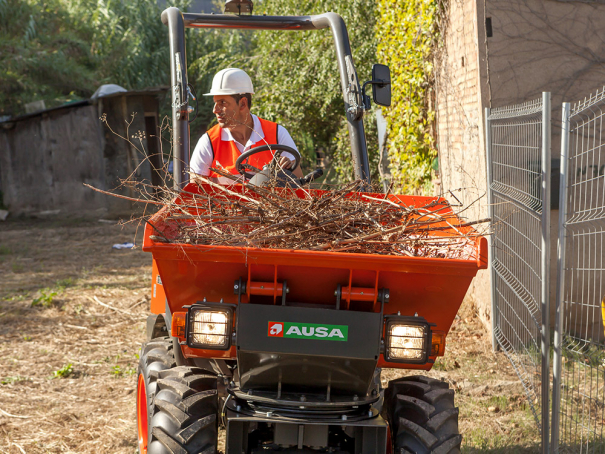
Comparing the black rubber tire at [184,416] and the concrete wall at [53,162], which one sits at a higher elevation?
the concrete wall at [53,162]

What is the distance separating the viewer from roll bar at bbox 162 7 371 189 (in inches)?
140

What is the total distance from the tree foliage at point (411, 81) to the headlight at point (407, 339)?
4.93m

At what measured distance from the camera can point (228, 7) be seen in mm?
4184

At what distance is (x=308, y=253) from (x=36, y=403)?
3.27 meters

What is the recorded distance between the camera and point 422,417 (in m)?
2.66

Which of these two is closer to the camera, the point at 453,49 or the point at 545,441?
the point at 545,441

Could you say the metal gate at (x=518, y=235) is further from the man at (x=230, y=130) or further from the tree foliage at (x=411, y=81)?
the tree foliage at (x=411, y=81)

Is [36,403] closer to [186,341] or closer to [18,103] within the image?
[186,341]

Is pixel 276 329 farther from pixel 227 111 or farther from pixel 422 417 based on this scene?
pixel 227 111

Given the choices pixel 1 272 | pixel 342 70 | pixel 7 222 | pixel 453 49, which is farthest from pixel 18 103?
pixel 342 70

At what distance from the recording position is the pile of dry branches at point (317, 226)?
2.55 m

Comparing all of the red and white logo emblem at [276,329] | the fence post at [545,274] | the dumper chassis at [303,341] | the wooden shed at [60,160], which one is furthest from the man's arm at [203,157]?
the wooden shed at [60,160]

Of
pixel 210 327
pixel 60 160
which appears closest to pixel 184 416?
pixel 210 327

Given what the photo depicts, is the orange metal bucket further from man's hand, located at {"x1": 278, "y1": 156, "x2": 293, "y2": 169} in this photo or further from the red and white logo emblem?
man's hand, located at {"x1": 278, "y1": 156, "x2": 293, "y2": 169}
